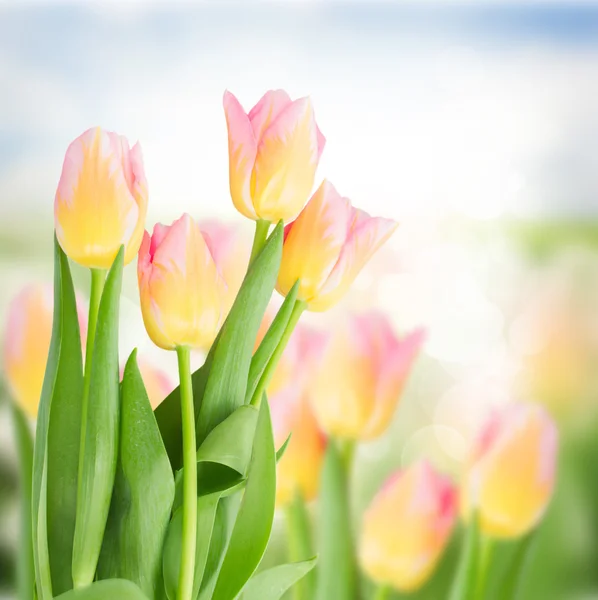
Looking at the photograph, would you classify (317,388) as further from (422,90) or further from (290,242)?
(422,90)

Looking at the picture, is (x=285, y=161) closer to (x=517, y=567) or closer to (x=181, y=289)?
(x=181, y=289)

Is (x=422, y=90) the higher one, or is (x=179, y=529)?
(x=422, y=90)

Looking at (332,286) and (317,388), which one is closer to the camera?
(332,286)

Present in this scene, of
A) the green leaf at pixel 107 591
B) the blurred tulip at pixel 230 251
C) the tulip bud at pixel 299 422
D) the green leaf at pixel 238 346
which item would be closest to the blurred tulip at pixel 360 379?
the tulip bud at pixel 299 422

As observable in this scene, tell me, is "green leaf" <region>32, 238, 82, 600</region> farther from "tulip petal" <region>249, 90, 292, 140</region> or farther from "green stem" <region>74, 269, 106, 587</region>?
"tulip petal" <region>249, 90, 292, 140</region>

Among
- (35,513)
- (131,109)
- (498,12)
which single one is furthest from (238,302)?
(498,12)

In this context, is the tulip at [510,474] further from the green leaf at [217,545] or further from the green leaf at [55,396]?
the green leaf at [55,396]

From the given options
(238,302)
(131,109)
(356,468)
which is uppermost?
(131,109)
